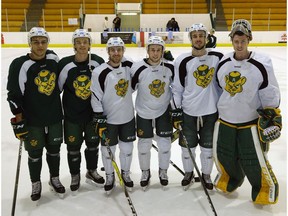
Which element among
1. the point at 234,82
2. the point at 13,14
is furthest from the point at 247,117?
the point at 13,14

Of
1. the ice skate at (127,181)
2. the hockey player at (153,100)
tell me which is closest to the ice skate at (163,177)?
the hockey player at (153,100)

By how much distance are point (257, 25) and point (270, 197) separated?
13226 millimetres

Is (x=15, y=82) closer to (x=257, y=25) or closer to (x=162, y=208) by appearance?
(x=162, y=208)

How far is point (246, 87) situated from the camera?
92.1 inches

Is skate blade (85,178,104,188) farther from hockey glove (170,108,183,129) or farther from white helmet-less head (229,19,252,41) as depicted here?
white helmet-less head (229,19,252,41)

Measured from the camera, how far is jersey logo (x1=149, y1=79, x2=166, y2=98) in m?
2.63

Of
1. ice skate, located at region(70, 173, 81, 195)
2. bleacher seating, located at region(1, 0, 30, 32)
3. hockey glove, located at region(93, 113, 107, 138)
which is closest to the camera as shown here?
hockey glove, located at region(93, 113, 107, 138)

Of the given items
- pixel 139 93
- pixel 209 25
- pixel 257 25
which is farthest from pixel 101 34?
pixel 139 93

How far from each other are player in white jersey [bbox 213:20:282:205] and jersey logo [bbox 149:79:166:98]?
1.48ft

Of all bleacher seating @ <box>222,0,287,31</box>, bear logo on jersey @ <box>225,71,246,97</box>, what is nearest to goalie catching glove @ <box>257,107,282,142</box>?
bear logo on jersey @ <box>225,71,246,97</box>

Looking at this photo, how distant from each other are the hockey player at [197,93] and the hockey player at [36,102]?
36.6 inches

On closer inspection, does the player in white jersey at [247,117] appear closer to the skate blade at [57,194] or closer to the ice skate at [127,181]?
the ice skate at [127,181]

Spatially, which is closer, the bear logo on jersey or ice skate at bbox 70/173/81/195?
→ the bear logo on jersey

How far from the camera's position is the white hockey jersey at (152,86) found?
262 centimetres
